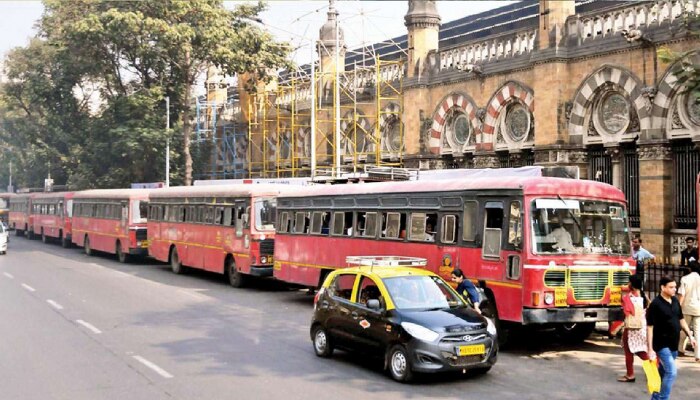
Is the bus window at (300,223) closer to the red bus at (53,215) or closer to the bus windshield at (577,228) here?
the bus windshield at (577,228)

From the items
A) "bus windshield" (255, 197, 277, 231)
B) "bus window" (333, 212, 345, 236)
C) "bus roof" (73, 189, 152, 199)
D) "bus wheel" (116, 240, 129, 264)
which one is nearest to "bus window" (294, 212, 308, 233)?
"bus window" (333, 212, 345, 236)

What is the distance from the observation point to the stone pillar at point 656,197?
64.7 feet

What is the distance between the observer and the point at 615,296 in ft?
43.0

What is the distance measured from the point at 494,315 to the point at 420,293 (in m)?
2.51

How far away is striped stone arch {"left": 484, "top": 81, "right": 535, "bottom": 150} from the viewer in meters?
23.7

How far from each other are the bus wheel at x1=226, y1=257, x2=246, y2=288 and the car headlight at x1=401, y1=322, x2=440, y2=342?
515 inches

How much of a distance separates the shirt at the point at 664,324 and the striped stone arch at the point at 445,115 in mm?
17206

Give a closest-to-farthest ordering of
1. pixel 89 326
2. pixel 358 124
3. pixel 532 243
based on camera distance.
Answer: pixel 532 243 < pixel 89 326 < pixel 358 124

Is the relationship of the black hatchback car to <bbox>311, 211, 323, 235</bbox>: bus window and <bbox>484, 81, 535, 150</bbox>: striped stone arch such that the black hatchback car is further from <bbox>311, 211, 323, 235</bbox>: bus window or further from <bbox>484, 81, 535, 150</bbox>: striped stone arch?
<bbox>484, 81, 535, 150</bbox>: striped stone arch

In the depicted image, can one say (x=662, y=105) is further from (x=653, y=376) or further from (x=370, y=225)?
(x=653, y=376)

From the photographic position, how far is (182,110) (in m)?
41.9

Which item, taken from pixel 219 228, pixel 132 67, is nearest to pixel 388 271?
pixel 219 228

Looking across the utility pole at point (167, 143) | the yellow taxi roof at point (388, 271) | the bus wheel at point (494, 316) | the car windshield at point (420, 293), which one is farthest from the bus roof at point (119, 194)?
the car windshield at point (420, 293)

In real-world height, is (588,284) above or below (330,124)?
below
